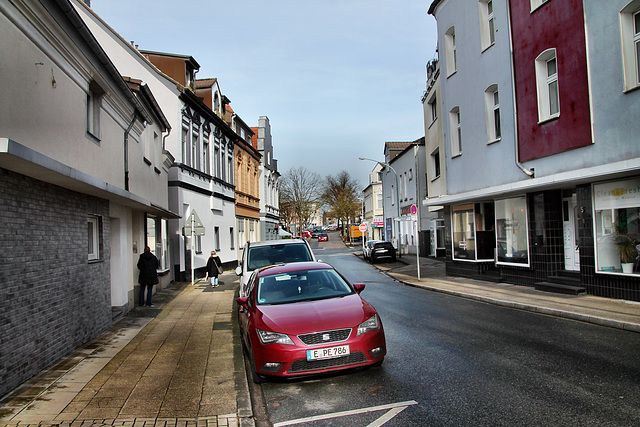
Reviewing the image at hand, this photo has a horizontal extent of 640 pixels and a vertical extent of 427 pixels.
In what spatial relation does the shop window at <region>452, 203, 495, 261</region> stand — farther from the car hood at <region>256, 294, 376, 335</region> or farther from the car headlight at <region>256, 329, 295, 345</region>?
the car headlight at <region>256, 329, 295, 345</region>

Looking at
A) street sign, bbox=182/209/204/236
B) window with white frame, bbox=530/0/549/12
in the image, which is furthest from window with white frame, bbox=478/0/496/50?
street sign, bbox=182/209/204/236

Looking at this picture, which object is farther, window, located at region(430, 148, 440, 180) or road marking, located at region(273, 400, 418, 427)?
window, located at region(430, 148, 440, 180)

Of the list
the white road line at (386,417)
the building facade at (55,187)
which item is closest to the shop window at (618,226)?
the white road line at (386,417)

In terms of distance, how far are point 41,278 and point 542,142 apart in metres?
12.6

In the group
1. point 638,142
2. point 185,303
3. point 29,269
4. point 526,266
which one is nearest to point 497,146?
point 526,266

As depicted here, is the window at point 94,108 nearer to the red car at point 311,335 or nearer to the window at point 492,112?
the red car at point 311,335

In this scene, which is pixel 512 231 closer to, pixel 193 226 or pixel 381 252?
pixel 193 226

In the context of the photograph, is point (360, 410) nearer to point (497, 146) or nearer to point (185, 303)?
point (185, 303)

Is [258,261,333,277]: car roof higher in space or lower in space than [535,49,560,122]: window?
lower

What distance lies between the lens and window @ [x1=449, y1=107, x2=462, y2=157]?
19.4 meters

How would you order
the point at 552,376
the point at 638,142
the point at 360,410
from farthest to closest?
the point at 638,142
the point at 552,376
the point at 360,410

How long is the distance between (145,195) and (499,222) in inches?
459

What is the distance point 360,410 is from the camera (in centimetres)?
484

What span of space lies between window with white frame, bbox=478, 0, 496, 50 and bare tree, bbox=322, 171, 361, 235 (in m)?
59.8
